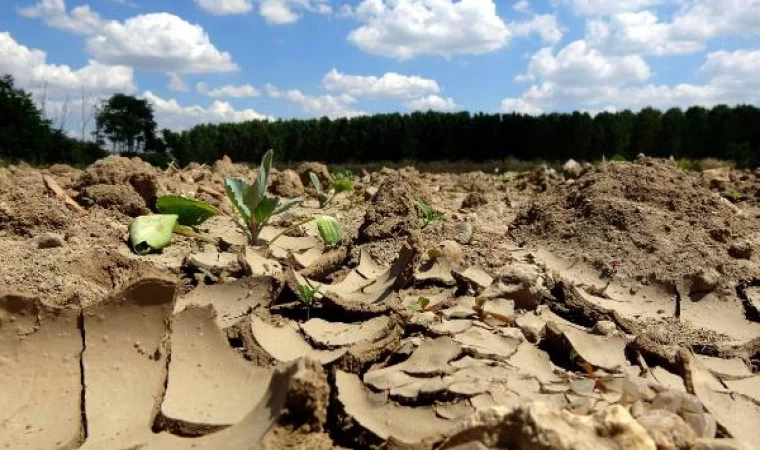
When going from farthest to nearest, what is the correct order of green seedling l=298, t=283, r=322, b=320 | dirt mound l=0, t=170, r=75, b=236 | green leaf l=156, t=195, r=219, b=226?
green leaf l=156, t=195, r=219, b=226 → dirt mound l=0, t=170, r=75, b=236 → green seedling l=298, t=283, r=322, b=320

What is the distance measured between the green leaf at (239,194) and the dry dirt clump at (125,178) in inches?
29.2

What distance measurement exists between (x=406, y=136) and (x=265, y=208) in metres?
17.1

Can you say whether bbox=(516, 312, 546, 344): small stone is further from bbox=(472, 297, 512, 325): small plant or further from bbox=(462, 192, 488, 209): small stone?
bbox=(462, 192, 488, 209): small stone

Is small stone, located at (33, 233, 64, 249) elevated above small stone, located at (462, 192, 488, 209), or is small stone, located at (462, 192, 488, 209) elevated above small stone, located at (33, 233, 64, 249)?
small stone, located at (462, 192, 488, 209)

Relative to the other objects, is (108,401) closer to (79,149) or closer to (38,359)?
(38,359)

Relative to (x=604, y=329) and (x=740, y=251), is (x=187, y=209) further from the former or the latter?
(x=740, y=251)

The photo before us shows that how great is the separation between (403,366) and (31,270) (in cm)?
151

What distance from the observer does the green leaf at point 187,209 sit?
3.63 meters

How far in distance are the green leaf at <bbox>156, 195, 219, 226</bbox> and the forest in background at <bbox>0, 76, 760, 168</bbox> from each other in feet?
29.6

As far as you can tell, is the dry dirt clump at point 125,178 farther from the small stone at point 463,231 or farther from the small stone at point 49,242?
the small stone at point 463,231

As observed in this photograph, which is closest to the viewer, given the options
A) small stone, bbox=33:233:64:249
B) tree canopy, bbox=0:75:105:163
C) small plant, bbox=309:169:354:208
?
small stone, bbox=33:233:64:249

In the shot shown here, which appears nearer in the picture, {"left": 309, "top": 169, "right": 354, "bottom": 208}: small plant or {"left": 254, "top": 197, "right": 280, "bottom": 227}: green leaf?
{"left": 254, "top": 197, "right": 280, "bottom": 227}: green leaf

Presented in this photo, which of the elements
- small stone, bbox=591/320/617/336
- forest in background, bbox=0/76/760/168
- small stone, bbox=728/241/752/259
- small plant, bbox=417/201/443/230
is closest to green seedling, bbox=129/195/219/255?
small plant, bbox=417/201/443/230

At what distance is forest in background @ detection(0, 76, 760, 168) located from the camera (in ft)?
A: 44.7
